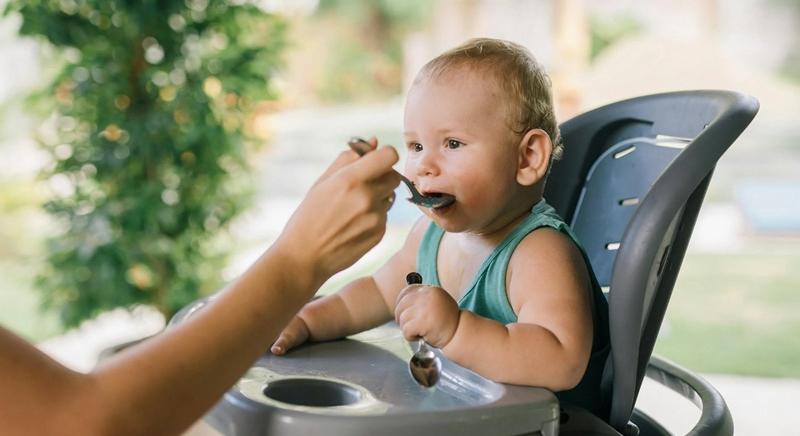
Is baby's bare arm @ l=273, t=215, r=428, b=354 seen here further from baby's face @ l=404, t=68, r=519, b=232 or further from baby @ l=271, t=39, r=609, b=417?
baby's face @ l=404, t=68, r=519, b=232

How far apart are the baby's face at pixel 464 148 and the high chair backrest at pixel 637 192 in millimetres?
183

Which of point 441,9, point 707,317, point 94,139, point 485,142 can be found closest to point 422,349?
point 485,142

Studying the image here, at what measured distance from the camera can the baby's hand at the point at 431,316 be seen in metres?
1.01

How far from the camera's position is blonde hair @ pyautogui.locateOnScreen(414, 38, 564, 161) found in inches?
46.3

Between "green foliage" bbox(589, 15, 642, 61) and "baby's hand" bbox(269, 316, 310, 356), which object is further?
"green foliage" bbox(589, 15, 642, 61)

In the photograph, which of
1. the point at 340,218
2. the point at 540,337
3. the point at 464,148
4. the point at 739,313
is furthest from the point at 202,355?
the point at 739,313

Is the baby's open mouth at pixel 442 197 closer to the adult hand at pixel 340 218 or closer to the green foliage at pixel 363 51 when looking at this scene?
the adult hand at pixel 340 218

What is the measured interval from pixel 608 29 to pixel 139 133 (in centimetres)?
598

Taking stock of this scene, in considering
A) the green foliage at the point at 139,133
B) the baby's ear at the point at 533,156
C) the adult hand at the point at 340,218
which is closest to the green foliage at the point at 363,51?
the green foliage at the point at 139,133

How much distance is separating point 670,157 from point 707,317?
134 inches

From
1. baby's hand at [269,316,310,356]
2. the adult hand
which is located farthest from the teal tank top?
the adult hand

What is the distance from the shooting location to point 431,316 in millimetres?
1005

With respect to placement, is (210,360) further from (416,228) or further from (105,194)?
(105,194)

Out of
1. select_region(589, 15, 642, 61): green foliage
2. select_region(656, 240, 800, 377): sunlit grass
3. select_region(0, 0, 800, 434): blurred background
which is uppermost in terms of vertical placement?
select_region(589, 15, 642, 61): green foliage
